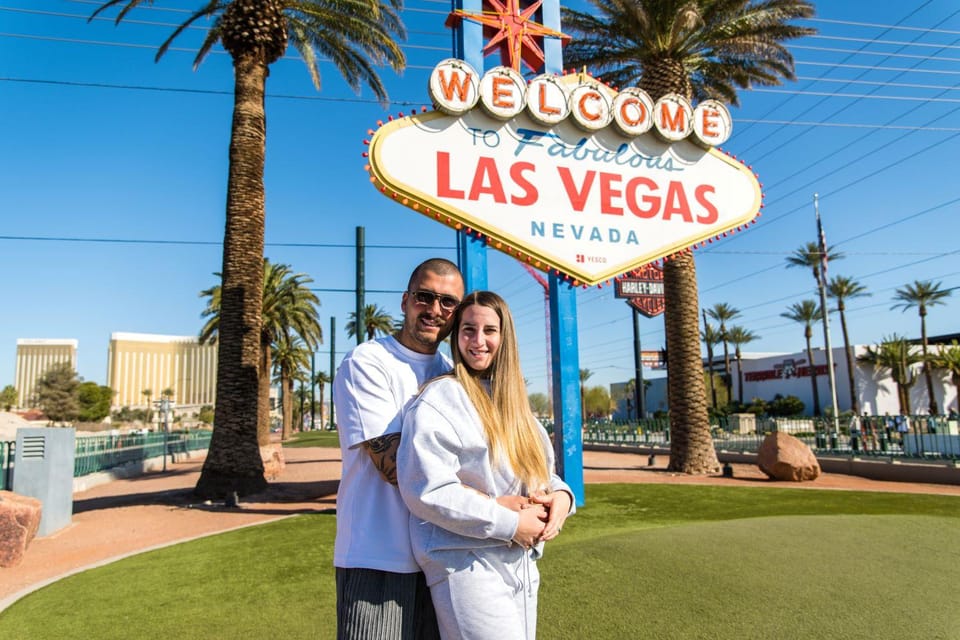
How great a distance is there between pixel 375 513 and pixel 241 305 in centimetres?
1218

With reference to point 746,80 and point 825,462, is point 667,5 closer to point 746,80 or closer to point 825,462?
point 746,80

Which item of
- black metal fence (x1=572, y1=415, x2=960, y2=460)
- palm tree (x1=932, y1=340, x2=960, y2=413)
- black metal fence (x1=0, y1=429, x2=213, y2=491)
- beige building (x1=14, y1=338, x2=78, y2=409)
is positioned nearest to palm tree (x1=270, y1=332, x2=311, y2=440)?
black metal fence (x1=0, y1=429, x2=213, y2=491)

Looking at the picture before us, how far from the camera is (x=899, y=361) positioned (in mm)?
43125

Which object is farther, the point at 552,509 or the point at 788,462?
the point at 788,462

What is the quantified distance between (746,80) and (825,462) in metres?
10.8

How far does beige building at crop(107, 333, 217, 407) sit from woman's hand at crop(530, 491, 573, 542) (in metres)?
183

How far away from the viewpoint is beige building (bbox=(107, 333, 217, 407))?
553ft

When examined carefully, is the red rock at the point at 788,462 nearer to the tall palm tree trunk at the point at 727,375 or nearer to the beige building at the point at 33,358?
the tall palm tree trunk at the point at 727,375

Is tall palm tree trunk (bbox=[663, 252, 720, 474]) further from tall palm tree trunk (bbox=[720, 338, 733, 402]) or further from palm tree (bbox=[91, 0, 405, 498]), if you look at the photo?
tall palm tree trunk (bbox=[720, 338, 733, 402])

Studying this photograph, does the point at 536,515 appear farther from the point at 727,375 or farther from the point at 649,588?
the point at 727,375

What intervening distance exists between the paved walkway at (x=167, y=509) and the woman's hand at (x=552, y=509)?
249 inches

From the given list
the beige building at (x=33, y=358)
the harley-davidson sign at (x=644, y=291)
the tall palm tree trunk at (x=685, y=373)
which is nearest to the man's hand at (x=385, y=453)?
the tall palm tree trunk at (x=685, y=373)

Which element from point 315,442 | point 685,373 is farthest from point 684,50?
point 315,442

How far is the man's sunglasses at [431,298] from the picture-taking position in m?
2.38
